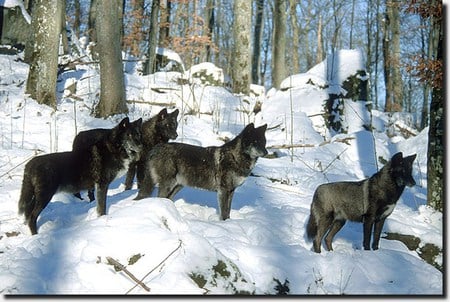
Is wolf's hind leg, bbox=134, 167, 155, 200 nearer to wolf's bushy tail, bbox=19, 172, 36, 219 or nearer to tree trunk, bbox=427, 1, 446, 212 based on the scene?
wolf's bushy tail, bbox=19, 172, 36, 219

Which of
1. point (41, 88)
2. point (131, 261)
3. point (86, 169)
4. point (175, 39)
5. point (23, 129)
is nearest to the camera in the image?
point (131, 261)

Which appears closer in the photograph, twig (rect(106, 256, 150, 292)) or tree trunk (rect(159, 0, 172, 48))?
twig (rect(106, 256, 150, 292))

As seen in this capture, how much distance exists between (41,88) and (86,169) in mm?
7093

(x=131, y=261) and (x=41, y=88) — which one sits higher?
(x=41, y=88)

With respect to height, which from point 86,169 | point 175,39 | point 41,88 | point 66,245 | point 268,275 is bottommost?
point 268,275

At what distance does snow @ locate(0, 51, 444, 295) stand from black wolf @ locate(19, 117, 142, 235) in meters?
0.37

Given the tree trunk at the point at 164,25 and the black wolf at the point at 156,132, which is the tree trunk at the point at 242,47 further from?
the tree trunk at the point at 164,25

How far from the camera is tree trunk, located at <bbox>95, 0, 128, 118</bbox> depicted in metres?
12.7

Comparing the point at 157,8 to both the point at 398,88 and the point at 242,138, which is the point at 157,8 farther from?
the point at 242,138

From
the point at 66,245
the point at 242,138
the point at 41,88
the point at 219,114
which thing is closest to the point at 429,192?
the point at 242,138

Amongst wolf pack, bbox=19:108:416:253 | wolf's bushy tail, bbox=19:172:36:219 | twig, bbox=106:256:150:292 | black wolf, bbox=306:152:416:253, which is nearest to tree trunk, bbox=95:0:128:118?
wolf pack, bbox=19:108:416:253

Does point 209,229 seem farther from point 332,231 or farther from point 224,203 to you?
point 332,231

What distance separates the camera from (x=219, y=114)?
14141 millimetres

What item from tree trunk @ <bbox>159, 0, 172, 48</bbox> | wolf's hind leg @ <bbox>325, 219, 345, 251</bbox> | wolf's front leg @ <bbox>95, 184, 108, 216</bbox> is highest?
tree trunk @ <bbox>159, 0, 172, 48</bbox>
